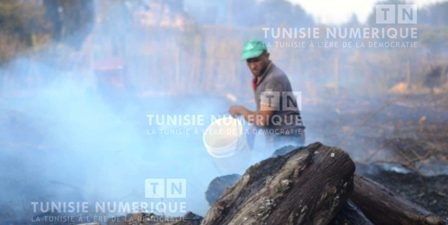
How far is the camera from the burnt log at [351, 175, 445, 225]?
4.98 m

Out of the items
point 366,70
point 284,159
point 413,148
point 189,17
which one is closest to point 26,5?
point 189,17

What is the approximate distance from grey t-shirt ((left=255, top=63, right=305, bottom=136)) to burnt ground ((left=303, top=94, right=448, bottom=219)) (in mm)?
1961

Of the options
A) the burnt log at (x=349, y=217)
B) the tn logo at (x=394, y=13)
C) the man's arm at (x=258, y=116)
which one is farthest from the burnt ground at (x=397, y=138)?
the burnt log at (x=349, y=217)

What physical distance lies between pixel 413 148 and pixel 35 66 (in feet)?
28.4

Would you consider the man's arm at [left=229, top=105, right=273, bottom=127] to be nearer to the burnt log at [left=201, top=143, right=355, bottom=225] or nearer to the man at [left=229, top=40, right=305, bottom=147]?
the man at [left=229, top=40, right=305, bottom=147]

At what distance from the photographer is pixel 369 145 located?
12516mm

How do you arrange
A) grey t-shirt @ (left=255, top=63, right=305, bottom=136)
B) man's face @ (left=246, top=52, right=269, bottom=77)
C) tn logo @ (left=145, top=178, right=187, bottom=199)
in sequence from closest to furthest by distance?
grey t-shirt @ (left=255, top=63, right=305, bottom=136), man's face @ (left=246, top=52, right=269, bottom=77), tn logo @ (left=145, top=178, right=187, bottom=199)

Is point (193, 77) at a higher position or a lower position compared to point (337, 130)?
higher

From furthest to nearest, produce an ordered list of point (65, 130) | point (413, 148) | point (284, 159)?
point (413, 148) → point (65, 130) → point (284, 159)

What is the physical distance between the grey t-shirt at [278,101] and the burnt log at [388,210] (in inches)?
70.2

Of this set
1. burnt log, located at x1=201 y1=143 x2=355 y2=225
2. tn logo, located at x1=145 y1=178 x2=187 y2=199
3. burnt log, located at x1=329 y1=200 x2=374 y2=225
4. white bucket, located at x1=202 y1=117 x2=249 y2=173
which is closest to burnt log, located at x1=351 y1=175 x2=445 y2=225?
burnt log, located at x1=329 y1=200 x2=374 y2=225

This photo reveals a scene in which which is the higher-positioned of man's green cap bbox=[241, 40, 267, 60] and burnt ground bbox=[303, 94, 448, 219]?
man's green cap bbox=[241, 40, 267, 60]

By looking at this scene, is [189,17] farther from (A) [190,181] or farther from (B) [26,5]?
(A) [190,181]

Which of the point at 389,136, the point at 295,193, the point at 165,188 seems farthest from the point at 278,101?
the point at 389,136
